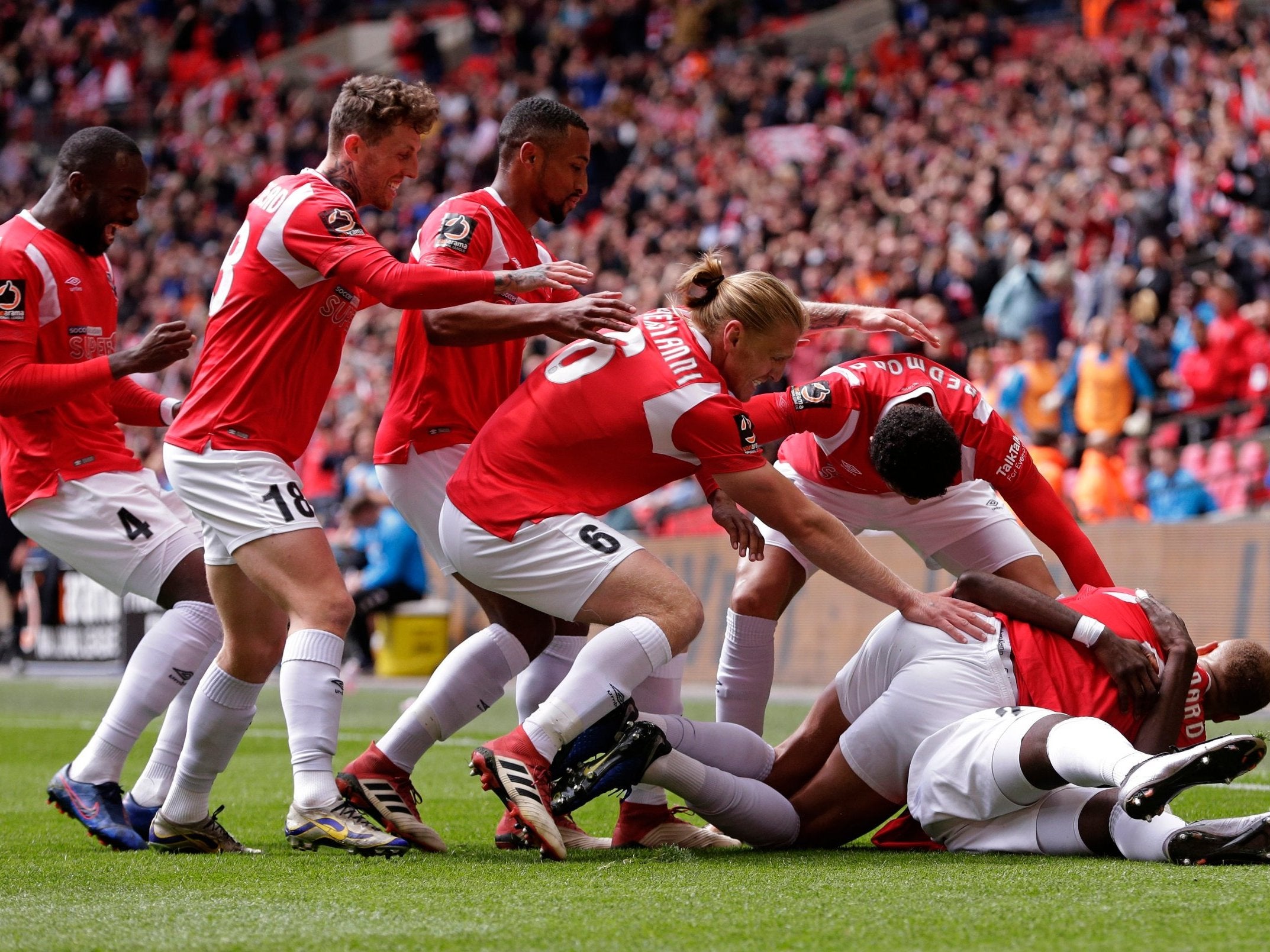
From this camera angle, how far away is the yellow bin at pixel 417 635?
14.2 meters

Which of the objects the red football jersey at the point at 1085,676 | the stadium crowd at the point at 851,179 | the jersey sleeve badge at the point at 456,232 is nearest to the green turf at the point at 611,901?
the red football jersey at the point at 1085,676

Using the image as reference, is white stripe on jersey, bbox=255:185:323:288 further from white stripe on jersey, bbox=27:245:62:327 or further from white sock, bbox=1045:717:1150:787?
white sock, bbox=1045:717:1150:787

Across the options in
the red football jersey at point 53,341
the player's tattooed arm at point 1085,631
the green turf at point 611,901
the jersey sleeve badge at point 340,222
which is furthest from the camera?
the red football jersey at point 53,341

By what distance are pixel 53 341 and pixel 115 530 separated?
65 cm

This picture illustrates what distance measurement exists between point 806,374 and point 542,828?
34.7 feet

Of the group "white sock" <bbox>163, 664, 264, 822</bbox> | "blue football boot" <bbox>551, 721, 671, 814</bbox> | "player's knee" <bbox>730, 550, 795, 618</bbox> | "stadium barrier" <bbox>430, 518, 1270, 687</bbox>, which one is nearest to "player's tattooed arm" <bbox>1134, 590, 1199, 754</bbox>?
"blue football boot" <bbox>551, 721, 671, 814</bbox>

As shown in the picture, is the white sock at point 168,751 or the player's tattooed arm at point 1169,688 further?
the white sock at point 168,751

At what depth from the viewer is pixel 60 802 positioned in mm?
4984

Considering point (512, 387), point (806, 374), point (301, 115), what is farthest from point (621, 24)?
point (512, 387)

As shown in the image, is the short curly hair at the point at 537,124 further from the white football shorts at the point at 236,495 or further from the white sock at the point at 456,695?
the white sock at the point at 456,695

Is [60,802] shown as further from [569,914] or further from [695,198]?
[695,198]

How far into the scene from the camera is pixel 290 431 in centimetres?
474

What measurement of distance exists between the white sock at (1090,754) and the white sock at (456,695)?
1780 mm

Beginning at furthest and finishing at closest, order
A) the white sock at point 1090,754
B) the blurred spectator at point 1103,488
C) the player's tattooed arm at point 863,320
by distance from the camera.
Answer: the blurred spectator at point 1103,488 → the player's tattooed arm at point 863,320 → the white sock at point 1090,754
